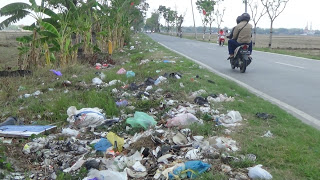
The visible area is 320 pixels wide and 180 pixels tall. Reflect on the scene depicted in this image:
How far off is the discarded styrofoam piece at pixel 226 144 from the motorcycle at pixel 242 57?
21.6 feet

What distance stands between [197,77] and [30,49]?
5.55m

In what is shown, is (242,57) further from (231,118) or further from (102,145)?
(102,145)

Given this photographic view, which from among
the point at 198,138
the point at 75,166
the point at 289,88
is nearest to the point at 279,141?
the point at 198,138

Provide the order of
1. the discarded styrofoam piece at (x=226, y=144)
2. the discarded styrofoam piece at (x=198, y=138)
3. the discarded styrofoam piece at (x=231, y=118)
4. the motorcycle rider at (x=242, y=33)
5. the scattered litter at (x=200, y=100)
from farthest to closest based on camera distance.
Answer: the motorcycle rider at (x=242, y=33) → the scattered litter at (x=200, y=100) → the discarded styrofoam piece at (x=231, y=118) → the discarded styrofoam piece at (x=198, y=138) → the discarded styrofoam piece at (x=226, y=144)

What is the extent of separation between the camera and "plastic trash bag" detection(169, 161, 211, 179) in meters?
2.92

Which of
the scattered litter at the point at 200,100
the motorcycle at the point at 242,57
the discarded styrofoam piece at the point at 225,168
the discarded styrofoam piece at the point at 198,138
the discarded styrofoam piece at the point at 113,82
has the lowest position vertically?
the discarded styrofoam piece at the point at 225,168

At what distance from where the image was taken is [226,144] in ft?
11.8

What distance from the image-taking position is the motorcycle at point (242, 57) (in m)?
9.94

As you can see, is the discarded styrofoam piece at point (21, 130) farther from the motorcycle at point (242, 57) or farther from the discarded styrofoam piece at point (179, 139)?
the motorcycle at point (242, 57)

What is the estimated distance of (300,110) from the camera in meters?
5.38

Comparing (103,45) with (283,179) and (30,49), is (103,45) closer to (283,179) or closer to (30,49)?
(30,49)

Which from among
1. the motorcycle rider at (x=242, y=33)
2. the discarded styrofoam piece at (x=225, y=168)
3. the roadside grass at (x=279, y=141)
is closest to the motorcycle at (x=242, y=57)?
the motorcycle rider at (x=242, y=33)

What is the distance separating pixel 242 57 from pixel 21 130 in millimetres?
7427

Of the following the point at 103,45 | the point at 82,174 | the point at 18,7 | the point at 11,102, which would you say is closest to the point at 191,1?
the point at 103,45
